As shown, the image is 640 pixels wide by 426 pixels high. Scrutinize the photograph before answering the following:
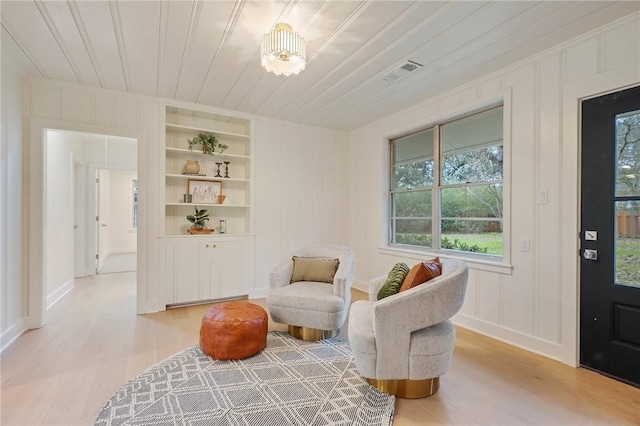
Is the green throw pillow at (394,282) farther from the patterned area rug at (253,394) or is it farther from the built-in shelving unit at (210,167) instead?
the built-in shelving unit at (210,167)

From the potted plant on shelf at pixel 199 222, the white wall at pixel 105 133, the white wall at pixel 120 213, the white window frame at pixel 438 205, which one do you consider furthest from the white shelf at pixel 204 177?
the white wall at pixel 120 213

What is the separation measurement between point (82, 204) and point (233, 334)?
5077mm

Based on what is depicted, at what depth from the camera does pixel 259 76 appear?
3125mm

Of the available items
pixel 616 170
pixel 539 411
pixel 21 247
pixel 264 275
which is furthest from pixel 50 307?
pixel 616 170

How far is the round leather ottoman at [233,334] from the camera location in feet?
7.85

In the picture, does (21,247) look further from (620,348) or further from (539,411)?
(620,348)

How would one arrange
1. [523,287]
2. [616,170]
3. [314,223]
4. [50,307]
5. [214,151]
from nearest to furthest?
[616,170] < [523,287] < [50,307] < [214,151] < [314,223]

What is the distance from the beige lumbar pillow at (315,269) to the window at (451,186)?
1422mm

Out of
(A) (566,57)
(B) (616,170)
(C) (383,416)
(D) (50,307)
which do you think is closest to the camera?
(C) (383,416)

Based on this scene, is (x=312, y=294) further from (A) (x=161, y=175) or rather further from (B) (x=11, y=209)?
(B) (x=11, y=209)

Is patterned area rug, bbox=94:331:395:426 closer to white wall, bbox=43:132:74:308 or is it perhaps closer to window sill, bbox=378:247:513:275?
window sill, bbox=378:247:513:275

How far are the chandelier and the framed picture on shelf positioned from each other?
2.45 metres

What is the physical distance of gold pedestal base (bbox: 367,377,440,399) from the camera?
196 centimetres

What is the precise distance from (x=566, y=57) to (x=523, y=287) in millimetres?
1966
